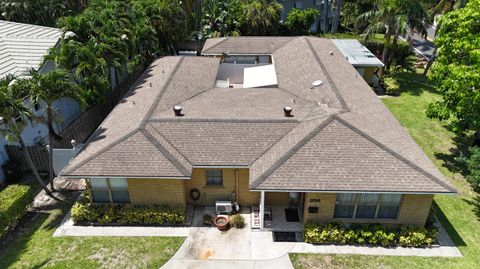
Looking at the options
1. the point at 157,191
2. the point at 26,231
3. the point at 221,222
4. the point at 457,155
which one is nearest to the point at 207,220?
the point at 221,222

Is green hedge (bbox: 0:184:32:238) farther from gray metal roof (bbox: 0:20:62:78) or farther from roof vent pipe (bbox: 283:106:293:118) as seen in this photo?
roof vent pipe (bbox: 283:106:293:118)

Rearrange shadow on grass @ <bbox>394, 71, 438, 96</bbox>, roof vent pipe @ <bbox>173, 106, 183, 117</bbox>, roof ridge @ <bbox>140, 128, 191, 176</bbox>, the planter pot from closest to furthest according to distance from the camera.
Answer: roof ridge @ <bbox>140, 128, 191, 176</bbox> → the planter pot → roof vent pipe @ <bbox>173, 106, 183, 117</bbox> → shadow on grass @ <bbox>394, 71, 438, 96</bbox>

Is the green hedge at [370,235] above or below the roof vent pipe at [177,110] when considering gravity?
below

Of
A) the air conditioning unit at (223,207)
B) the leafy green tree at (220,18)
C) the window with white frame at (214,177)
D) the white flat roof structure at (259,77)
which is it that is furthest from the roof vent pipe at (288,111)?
the leafy green tree at (220,18)

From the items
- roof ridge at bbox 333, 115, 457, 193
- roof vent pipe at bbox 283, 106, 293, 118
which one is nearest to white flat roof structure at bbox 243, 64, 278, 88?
roof vent pipe at bbox 283, 106, 293, 118

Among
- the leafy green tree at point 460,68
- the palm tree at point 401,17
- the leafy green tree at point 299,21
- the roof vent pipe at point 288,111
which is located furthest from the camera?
the leafy green tree at point 299,21

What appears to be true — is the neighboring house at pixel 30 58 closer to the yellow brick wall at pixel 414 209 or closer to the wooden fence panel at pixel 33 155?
the wooden fence panel at pixel 33 155
